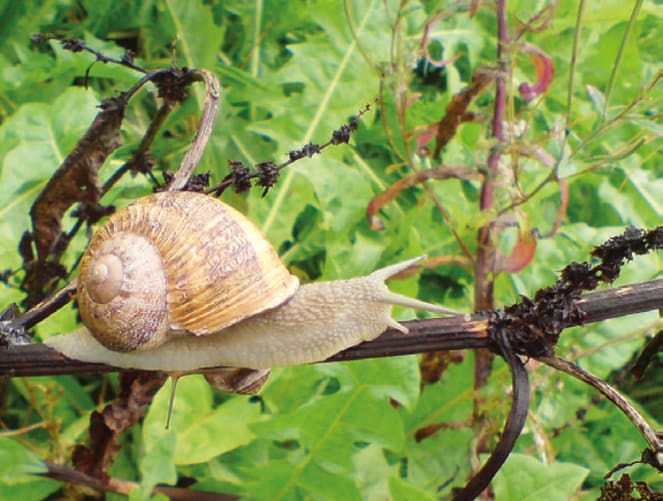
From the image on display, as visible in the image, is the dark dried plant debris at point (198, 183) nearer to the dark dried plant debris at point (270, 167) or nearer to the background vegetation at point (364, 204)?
the dark dried plant debris at point (270, 167)

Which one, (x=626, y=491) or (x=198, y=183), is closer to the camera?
(x=626, y=491)

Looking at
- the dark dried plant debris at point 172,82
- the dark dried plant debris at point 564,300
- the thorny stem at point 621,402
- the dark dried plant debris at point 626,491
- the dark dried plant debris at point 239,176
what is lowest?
the dark dried plant debris at point 626,491

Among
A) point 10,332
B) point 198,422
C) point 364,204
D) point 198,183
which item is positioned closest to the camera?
point 10,332

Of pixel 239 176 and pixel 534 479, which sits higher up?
pixel 239 176

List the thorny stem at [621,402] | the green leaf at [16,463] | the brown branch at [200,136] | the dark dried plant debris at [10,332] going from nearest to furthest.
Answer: the thorny stem at [621,402], the dark dried plant debris at [10,332], the brown branch at [200,136], the green leaf at [16,463]

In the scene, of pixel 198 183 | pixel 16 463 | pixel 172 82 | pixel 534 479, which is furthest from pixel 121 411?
pixel 534 479

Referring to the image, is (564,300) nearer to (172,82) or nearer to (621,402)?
(621,402)

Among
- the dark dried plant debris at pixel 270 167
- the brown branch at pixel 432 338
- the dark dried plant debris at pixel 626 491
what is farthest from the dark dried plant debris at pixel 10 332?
the dark dried plant debris at pixel 626 491

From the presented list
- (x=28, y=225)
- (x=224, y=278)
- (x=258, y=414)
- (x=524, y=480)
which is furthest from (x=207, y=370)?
(x=28, y=225)
